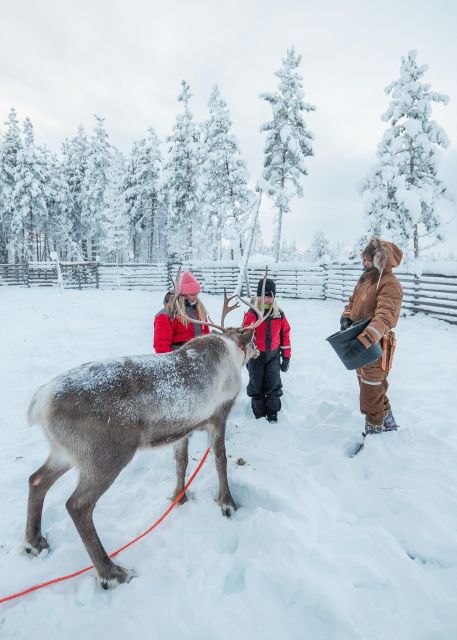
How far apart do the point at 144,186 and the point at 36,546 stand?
31999mm

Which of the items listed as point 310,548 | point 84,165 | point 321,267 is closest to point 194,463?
point 310,548

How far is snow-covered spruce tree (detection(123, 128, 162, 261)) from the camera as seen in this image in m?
30.3

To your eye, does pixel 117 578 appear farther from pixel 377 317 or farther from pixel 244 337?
pixel 377 317

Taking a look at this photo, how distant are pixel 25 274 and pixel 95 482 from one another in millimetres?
25596

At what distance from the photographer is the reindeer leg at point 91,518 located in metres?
2.12

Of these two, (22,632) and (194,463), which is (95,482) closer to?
(22,632)

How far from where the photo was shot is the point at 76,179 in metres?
32.6

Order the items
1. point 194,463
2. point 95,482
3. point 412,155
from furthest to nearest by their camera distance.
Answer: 1. point 412,155
2. point 194,463
3. point 95,482

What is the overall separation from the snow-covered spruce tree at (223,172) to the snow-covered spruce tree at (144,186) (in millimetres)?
7064

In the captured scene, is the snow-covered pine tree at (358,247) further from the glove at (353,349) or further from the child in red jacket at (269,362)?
the glove at (353,349)

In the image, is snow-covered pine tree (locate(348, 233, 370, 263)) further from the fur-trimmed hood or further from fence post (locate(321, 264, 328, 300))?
the fur-trimmed hood

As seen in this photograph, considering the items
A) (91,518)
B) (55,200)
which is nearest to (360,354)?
(91,518)

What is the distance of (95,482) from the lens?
2180 millimetres

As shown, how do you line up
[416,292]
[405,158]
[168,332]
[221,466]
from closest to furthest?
[221,466]
[168,332]
[416,292]
[405,158]
